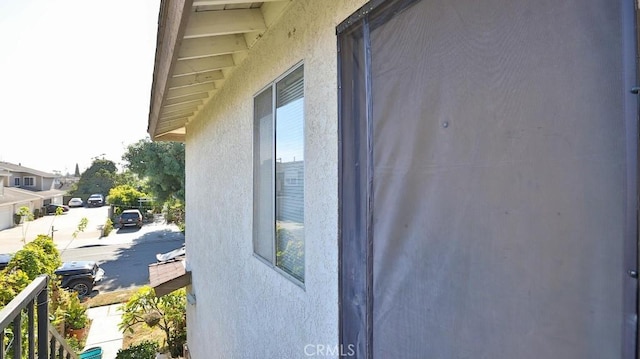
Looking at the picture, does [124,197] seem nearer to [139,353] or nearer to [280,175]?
[139,353]

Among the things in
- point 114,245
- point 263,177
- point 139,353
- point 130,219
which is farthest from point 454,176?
point 130,219

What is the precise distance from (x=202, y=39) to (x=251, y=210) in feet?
5.84

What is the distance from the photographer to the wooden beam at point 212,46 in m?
3.20

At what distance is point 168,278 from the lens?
24.6 feet

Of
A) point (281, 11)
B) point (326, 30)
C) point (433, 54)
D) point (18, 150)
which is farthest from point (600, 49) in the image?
point (18, 150)

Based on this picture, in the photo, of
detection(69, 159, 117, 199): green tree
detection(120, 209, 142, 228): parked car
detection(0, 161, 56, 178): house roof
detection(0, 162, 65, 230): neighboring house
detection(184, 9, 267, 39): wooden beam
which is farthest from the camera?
detection(69, 159, 117, 199): green tree

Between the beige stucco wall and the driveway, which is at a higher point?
the beige stucco wall

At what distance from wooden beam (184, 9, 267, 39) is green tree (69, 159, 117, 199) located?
61.3m

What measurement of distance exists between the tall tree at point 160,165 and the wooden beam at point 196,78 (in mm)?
16535

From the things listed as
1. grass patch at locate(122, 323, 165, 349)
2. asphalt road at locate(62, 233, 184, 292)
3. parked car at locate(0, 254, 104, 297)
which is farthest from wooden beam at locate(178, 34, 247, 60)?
asphalt road at locate(62, 233, 184, 292)

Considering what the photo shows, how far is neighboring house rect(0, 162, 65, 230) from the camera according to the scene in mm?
30327

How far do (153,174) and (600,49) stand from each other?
2219cm

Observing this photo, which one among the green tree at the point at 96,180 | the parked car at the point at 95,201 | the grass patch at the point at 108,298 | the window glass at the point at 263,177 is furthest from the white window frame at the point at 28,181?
the window glass at the point at 263,177

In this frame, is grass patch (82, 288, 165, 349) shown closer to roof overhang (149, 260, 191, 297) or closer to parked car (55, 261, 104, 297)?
parked car (55, 261, 104, 297)
